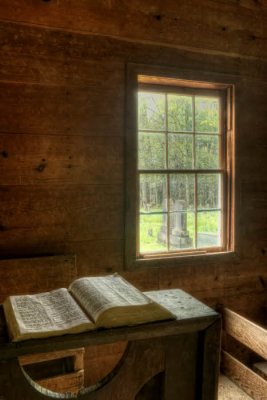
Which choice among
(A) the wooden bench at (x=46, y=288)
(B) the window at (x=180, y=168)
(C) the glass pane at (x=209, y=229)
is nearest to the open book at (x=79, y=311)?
(A) the wooden bench at (x=46, y=288)

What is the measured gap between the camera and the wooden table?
88cm

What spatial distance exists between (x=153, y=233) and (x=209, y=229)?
0.49 metres

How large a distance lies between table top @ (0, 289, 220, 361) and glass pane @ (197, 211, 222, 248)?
177 centimetres

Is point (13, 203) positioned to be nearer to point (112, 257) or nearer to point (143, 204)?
point (112, 257)

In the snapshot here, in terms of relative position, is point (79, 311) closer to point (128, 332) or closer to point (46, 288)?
point (128, 332)

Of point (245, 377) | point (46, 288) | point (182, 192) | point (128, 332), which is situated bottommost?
point (245, 377)

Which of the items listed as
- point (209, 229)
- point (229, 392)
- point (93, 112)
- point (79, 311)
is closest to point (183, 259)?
point (209, 229)

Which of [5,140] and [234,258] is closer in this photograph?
[5,140]

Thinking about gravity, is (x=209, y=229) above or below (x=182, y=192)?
below

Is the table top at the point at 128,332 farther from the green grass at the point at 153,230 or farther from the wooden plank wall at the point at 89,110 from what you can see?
the green grass at the point at 153,230

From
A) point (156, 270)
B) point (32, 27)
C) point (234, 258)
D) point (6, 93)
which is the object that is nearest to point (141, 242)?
point (156, 270)

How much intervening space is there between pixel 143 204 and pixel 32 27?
1.38 meters

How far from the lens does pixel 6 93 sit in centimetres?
225

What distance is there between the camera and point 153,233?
274 cm
